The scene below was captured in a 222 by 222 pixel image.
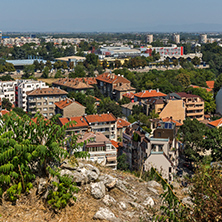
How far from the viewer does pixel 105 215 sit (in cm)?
613

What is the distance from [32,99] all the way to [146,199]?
36.2 m

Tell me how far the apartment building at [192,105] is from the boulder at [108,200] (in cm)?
3410

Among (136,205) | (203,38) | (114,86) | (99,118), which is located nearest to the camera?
(136,205)

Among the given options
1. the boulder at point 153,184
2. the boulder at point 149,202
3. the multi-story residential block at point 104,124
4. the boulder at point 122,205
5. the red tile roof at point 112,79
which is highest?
the boulder at point 122,205

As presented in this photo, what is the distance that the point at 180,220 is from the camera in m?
4.77

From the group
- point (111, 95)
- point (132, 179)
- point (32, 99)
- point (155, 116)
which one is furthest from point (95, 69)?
point (132, 179)

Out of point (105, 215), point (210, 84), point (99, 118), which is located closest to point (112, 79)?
point (210, 84)

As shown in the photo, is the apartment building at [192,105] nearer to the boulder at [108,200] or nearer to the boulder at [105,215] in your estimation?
the boulder at [108,200]

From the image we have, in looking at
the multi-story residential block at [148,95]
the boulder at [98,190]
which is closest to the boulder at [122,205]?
the boulder at [98,190]

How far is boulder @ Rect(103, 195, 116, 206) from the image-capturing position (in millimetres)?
6648

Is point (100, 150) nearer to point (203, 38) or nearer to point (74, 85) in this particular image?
point (74, 85)

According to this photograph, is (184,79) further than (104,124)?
Yes

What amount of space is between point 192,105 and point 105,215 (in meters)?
35.9

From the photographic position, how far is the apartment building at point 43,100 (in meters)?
41.7
